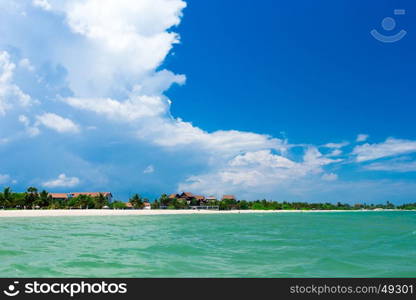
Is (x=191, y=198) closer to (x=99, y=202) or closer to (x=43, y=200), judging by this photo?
(x=99, y=202)

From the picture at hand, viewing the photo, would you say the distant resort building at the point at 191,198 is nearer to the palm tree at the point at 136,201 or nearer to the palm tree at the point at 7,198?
the palm tree at the point at 136,201

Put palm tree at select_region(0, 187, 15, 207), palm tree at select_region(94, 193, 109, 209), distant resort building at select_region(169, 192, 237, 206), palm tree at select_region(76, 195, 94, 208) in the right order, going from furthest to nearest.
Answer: distant resort building at select_region(169, 192, 237, 206) < palm tree at select_region(94, 193, 109, 209) < palm tree at select_region(76, 195, 94, 208) < palm tree at select_region(0, 187, 15, 207)

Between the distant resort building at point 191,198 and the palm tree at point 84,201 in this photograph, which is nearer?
the palm tree at point 84,201

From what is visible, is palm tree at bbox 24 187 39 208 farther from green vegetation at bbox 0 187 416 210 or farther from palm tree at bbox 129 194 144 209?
palm tree at bbox 129 194 144 209

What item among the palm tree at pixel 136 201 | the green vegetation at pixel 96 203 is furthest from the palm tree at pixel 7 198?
the palm tree at pixel 136 201

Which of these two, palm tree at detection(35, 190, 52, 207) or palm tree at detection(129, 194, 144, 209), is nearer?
palm tree at detection(35, 190, 52, 207)

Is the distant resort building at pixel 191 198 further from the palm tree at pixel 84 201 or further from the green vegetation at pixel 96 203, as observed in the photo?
the palm tree at pixel 84 201

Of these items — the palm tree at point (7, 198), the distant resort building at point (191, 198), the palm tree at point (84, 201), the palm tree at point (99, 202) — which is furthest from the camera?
the distant resort building at point (191, 198)

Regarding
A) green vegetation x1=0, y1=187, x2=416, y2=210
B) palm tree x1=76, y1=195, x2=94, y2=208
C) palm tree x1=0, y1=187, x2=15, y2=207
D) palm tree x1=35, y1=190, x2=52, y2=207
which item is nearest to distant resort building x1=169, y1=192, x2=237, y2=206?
green vegetation x1=0, y1=187, x2=416, y2=210

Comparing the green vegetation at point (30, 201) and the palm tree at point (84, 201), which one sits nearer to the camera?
the green vegetation at point (30, 201)

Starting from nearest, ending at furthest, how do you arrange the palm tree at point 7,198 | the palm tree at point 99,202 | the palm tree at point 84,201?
the palm tree at point 7,198, the palm tree at point 84,201, the palm tree at point 99,202

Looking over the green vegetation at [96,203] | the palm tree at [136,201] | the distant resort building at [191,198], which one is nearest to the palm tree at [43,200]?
the green vegetation at [96,203]

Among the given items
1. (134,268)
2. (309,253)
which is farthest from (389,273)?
(134,268)

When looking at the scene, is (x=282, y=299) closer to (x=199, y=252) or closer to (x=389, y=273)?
(x=389, y=273)
